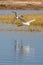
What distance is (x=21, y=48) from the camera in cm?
1413

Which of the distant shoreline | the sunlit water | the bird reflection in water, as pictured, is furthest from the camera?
the distant shoreline

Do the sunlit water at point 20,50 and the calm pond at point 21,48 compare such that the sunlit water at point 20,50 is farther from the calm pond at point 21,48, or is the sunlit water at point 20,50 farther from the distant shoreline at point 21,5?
the distant shoreline at point 21,5

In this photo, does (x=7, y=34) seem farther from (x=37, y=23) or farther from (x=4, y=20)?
(x=4, y=20)

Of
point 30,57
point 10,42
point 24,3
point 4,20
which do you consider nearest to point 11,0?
point 24,3

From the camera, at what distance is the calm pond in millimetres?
11804

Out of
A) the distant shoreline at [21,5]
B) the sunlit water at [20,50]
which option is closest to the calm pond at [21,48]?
the sunlit water at [20,50]

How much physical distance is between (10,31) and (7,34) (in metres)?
1.11

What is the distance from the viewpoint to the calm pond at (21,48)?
11804 mm

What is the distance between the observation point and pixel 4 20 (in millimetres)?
25125

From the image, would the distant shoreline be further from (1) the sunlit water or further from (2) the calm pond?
(1) the sunlit water

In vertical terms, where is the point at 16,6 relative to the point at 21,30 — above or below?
below

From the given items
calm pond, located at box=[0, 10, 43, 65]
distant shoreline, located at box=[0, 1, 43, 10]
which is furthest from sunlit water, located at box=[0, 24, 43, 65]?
distant shoreline, located at box=[0, 1, 43, 10]

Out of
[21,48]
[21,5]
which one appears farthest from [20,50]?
[21,5]

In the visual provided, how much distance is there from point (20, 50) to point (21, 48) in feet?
1.55
